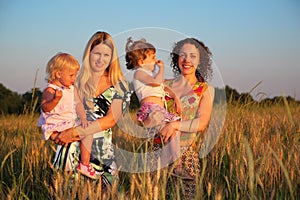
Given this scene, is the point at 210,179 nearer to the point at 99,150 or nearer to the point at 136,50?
the point at 99,150

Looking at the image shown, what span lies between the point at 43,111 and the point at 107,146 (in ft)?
1.55

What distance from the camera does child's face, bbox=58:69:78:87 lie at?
8.39 ft

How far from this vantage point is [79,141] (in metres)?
2.58

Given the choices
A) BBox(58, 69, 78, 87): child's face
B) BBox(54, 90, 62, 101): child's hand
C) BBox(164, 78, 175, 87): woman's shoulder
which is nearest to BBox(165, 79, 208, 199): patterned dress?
BBox(164, 78, 175, 87): woman's shoulder

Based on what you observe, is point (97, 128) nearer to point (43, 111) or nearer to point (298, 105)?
point (43, 111)

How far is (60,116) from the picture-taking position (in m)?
2.53

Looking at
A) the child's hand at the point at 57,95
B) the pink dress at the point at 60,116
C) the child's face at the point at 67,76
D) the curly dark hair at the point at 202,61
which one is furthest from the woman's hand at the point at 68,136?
the curly dark hair at the point at 202,61

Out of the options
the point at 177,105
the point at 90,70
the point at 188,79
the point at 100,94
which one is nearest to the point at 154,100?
the point at 177,105

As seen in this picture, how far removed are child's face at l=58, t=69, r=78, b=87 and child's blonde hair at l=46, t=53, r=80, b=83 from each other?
2 centimetres

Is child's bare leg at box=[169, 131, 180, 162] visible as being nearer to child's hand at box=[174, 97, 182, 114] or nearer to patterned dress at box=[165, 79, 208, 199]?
patterned dress at box=[165, 79, 208, 199]

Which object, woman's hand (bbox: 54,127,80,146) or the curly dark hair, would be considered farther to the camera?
the curly dark hair

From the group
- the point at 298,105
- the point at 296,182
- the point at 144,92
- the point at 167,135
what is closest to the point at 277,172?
the point at 296,182

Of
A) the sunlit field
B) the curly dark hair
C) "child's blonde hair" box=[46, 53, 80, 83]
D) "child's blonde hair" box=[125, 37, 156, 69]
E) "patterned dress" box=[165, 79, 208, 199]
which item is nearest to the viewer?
the sunlit field

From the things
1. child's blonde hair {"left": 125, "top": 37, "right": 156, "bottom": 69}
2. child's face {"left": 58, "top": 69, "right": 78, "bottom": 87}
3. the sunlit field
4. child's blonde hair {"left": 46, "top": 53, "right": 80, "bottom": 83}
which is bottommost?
the sunlit field
